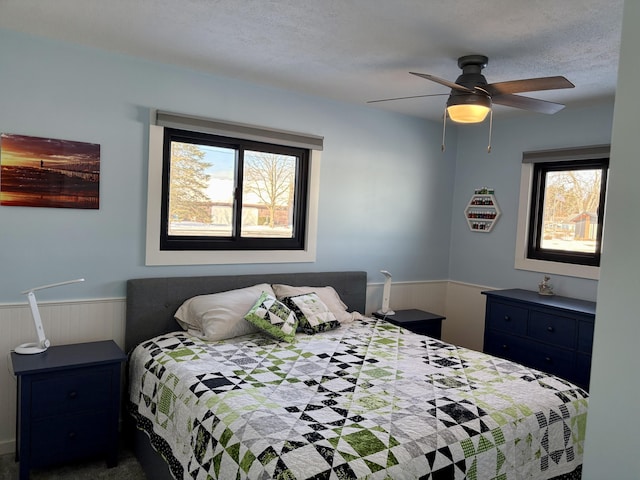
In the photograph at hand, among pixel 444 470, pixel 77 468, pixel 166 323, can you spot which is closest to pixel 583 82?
pixel 444 470

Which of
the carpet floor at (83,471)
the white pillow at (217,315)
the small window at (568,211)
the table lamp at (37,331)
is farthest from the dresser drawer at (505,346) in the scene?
the table lamp at (37,331)

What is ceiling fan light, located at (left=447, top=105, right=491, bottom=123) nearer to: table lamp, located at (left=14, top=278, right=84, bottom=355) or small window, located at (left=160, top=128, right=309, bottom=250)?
small window, located at (left=160, top=128, right=309, bottom=250)

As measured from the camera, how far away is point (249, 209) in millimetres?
3631

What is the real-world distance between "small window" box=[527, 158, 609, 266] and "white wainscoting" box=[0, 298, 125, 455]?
135 inches

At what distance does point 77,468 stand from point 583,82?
3901mm

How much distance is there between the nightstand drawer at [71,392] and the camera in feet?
7.95

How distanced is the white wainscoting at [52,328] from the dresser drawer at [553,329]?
2.96 meters

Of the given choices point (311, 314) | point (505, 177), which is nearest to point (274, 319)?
point (311, 314)

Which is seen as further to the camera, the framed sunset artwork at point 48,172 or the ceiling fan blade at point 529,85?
the framed sunset artwork at point 48,172

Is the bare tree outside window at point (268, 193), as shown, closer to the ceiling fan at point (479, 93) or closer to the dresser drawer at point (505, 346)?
the ceiling fan at point (479, 93)

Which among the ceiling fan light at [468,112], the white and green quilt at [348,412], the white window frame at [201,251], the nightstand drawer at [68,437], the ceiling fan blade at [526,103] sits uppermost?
the ceiling fan blade at [526,103]

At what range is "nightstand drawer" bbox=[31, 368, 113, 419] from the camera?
Result: 2.42 meters

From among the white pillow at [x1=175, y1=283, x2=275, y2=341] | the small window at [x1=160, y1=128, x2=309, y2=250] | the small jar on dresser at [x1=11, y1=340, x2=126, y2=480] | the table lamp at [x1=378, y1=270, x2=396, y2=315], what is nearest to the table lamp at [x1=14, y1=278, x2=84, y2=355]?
the small jar on dresser at [x1=11, y1=340, x2=126, y2=480]

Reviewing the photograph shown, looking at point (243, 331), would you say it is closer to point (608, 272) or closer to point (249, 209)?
point (249, 209)
